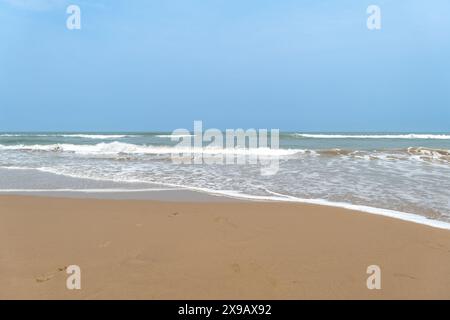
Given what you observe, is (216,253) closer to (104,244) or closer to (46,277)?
(104,244)

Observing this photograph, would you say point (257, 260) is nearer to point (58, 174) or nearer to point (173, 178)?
point (173, 178)

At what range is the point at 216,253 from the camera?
10.4ft

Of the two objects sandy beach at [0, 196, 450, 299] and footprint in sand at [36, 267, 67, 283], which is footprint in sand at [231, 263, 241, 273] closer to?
sandy beach at [0, 196, 450, 299]

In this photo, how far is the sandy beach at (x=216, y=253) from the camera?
248 centimetres

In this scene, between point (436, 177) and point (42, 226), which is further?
point (436, 177)

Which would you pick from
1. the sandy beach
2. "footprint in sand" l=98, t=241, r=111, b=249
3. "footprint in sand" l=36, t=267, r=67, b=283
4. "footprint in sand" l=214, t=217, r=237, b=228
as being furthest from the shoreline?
"footprint in sand" l=36, t=267, r=67, b=283

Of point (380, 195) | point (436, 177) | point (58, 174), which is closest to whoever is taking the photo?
point (380, 195)

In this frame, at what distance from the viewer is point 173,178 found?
323 inches

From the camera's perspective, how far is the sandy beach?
248 centimetres

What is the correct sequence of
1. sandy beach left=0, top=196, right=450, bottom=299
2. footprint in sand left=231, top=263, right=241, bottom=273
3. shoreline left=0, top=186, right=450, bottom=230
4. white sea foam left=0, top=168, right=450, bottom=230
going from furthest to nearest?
shoreline left=0, top=186, right=450, bottom=230
white sea foam left=0, top=168, right=450, bottom=230
footprint in sand left=231, top=263, right=241, bottom=273
sandy beach left=0, top=196, right=450, bottom=299

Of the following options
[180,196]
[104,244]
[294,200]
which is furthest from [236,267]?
[180,196]

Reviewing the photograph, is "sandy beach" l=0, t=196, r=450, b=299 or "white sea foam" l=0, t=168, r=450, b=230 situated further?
"white sea foam" l=0, t=168, r=450, b=230

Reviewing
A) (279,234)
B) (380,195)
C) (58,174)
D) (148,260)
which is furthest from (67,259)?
(58,174)

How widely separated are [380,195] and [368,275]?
3632 mm
